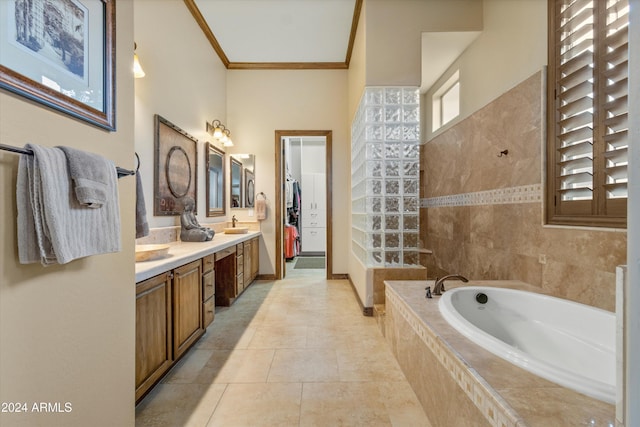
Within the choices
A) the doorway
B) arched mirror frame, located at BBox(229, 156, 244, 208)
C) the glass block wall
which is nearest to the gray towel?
the glass block wall

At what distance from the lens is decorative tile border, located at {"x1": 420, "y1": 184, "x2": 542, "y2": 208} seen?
2.01 metres

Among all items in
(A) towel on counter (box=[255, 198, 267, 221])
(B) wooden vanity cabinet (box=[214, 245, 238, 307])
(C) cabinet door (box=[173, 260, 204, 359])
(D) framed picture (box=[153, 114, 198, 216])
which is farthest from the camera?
(A) towel on counter (box=[255, 198, 267, 221])

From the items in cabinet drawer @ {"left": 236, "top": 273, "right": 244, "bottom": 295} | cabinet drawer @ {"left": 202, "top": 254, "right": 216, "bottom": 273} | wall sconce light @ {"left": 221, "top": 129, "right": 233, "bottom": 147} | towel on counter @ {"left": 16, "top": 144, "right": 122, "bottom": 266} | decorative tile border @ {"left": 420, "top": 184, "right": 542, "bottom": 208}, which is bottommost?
cabinet drawer @ {"left": 236, "top": 273, "right": 244, "bottom": 295}

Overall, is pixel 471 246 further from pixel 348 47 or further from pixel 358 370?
pixel 348 47

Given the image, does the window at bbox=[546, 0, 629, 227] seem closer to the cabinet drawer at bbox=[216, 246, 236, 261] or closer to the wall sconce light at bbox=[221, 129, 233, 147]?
the cabinet drawer at bbox=[216, 246, 236, 261]

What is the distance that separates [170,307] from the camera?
1.65m

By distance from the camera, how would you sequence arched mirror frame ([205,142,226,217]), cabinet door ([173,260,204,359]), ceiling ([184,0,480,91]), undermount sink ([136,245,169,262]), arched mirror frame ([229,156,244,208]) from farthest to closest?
arched mirror frame ([229,156,244,208])
arched mirror frame ([205,142,226,217])
ceiling ([184,0,480,91])
cabinet door ([173,260,204,359])
undermount sink ([136,245,169,262])

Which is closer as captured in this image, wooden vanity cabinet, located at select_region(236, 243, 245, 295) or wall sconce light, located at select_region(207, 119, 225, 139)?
wooden vanity cabinet, located at select_region(236, 243, 245, 295)

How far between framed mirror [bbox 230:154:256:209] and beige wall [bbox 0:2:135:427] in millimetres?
2850

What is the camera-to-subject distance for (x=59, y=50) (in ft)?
2.72

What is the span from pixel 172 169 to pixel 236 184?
1.44 metres

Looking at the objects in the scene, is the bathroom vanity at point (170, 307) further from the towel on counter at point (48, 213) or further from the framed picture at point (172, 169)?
Result: the towel on counter at point (48, 213)

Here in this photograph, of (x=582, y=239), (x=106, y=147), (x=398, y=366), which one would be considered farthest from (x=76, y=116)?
(x=582, y=239)

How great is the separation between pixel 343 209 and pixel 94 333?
334 cm
